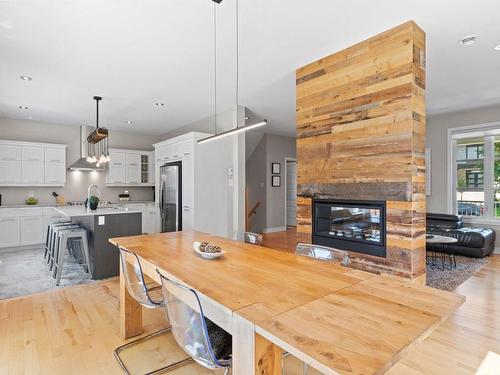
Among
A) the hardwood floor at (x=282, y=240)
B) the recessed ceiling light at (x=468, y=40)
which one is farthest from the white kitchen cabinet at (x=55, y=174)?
the recessed ceiling light at (x=468, y=40)

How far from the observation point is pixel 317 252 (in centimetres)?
222

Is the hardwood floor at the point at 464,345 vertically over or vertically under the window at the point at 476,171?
under

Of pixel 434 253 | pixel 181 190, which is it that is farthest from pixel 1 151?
pixel 434 253

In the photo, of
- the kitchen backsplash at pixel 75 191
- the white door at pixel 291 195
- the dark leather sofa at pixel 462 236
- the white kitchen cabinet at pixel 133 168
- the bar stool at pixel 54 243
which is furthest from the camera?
the white door at pixel 291 195

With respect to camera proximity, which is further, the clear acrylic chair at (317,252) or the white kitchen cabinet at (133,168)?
the white kitchen cabinet at (133,168)

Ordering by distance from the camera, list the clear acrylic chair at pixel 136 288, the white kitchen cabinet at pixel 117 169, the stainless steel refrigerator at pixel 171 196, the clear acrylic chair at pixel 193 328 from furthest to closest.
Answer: the white kitchen cabinet at pixel 117 169
the stainless steel refrigerator at pixel 171 196
the clear acrylic chair at pixel 136 288
the clear acrylic chair at pixel 193 328

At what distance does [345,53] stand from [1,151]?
6.47 m

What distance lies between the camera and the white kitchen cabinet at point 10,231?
18.1 feet

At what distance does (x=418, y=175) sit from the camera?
2.59m

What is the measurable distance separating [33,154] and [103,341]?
5259 millimetres

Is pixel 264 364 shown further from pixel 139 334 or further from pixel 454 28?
pixel 454 28

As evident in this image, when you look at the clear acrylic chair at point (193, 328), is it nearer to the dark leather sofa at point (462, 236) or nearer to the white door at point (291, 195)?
the dark leather sofa at point (462, 236)

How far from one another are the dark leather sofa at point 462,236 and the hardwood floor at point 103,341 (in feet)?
5.69

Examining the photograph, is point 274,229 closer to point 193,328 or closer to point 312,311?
point 193,328
